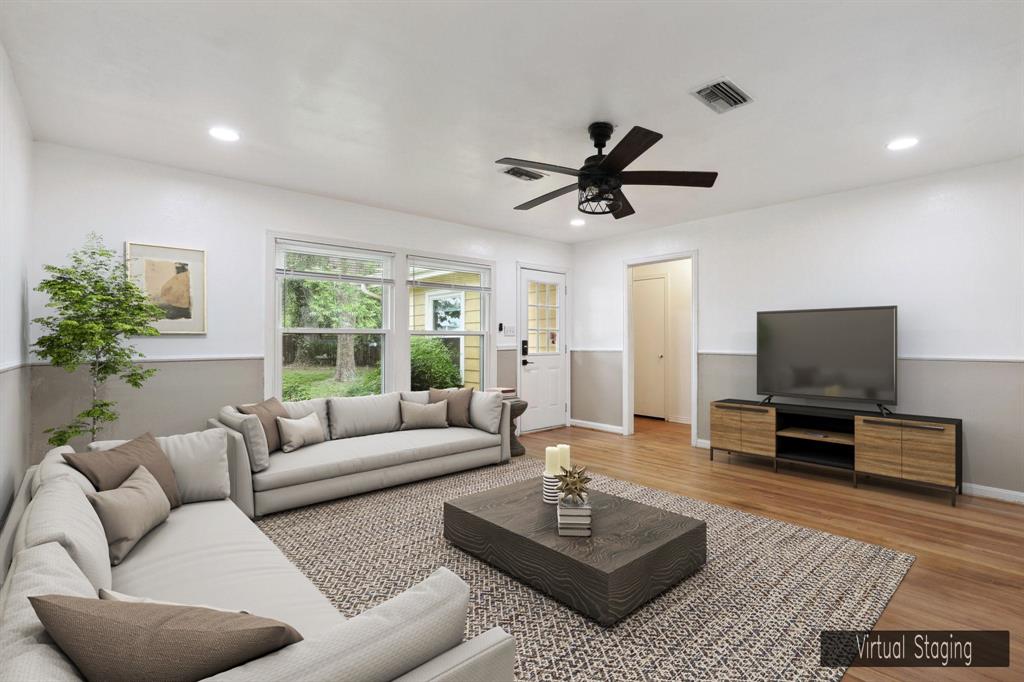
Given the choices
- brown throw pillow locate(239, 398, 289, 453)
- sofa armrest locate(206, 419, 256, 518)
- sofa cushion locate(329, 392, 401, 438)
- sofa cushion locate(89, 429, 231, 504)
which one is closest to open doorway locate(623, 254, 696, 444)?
sofa cushion locate(329, 392, 401, 438)

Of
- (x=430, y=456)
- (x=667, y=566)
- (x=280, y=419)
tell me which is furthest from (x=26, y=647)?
(x=430, y=456)

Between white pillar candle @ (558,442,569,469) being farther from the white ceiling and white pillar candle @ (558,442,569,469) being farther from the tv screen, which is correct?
the tv screen

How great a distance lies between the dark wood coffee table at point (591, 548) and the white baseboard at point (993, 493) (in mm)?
2861

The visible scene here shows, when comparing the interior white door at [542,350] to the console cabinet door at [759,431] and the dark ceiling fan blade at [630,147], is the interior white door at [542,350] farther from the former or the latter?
the dark ceiling fan blade at [630,147]

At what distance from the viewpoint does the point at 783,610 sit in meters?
2.29

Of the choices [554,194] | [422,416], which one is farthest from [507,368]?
[554,194]

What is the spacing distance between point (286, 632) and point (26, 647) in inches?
16.9

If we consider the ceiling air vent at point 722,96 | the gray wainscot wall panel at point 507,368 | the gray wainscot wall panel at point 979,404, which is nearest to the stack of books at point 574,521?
the ceiling air vent at point 722,96

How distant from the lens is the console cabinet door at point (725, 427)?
16.0 feet

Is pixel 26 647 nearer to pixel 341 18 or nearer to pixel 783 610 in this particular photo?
pixel 341 18

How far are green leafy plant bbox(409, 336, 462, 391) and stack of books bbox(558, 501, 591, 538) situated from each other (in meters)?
3.28

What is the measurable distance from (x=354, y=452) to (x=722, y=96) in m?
3.45

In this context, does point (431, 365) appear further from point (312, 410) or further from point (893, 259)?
point (893, 259)

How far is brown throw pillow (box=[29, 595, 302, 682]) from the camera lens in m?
0.87
